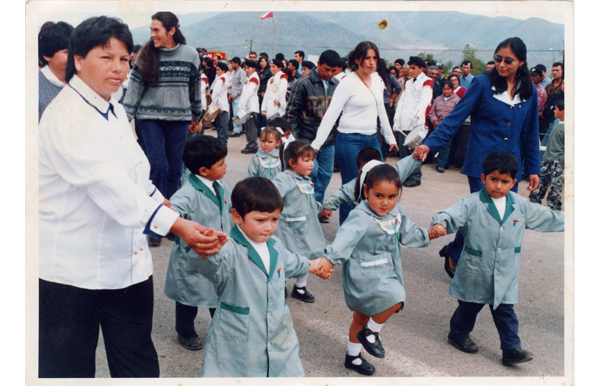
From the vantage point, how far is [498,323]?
3.48 meters

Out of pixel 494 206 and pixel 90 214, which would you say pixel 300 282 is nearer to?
pixel 494 206

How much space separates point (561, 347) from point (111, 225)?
312 cm

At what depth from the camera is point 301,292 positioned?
4.23 metres

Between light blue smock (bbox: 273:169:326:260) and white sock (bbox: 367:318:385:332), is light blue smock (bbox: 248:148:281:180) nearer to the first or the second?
light blue smock (bbox: 273:169:326:260)

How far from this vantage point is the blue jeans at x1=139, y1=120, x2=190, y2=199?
481 cm

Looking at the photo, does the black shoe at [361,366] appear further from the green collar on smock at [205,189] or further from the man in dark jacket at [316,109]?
the man in dark jacket at [316,109]

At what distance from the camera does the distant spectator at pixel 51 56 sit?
2576 millimetres

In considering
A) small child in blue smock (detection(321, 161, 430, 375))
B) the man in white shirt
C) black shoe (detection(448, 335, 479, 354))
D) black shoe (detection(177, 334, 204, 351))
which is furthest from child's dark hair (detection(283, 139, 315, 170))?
the man in white shirt

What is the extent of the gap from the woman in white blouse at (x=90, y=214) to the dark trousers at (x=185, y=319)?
103 cm

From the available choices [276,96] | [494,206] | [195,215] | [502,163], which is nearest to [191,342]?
[195,215]

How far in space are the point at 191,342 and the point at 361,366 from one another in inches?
44.0

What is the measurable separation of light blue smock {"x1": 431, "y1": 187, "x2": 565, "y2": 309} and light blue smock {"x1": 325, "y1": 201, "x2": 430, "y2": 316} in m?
0.38

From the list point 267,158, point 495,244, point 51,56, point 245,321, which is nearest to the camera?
point 245,321

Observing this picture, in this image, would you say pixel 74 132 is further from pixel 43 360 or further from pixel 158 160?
pixel 158 160
